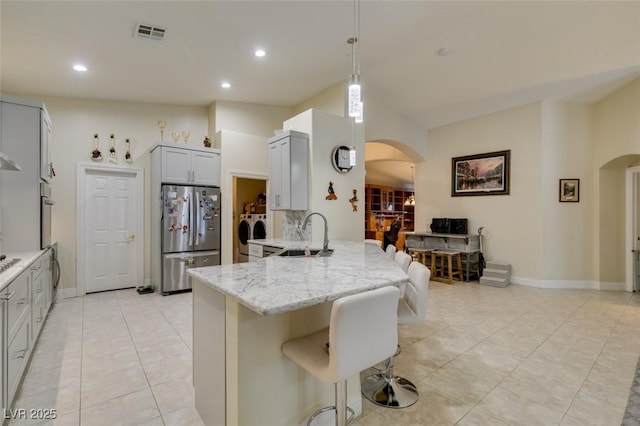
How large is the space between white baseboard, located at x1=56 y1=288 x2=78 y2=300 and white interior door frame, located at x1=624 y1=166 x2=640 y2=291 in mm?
8934

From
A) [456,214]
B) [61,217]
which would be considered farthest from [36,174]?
[456,214]

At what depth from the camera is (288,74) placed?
4.50 metres

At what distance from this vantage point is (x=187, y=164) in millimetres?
5051

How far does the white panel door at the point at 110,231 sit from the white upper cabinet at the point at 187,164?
762mm

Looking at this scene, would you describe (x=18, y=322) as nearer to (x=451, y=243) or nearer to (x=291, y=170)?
(x=291, y=170)

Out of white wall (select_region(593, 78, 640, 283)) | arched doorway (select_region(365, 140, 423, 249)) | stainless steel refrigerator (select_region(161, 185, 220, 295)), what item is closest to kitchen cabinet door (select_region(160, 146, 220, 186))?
stainless steel refrigerator (select_region(161, 185, 220, 295))

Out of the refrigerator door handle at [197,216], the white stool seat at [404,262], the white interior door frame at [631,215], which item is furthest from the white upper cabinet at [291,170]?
the white interior door frame at [631,215]

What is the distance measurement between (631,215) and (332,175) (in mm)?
4988

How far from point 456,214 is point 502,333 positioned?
3.59m

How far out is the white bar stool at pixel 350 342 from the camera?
132 centimetres

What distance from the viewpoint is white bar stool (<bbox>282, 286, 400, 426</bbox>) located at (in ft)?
4.34

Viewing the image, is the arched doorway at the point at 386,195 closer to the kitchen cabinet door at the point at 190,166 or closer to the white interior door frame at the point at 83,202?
the kitchen cabinet door at the point at 190,166

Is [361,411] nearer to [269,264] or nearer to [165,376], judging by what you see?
[269,264]

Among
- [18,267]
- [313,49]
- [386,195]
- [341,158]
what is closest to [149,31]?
[313,49]
